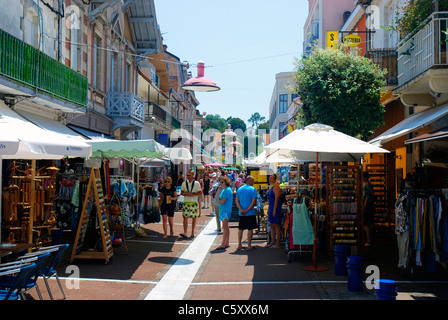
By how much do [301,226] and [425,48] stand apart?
5.17 meters

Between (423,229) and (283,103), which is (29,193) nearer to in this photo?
(423,229)

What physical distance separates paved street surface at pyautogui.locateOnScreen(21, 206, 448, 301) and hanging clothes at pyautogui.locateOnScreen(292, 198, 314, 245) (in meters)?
0.50

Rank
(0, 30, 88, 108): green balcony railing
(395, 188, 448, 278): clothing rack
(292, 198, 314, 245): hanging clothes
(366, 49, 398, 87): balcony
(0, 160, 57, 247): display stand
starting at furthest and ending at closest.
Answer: (366, 49, 398, 87): balcony, (0, 30, 88, 108): green balcony railing, (0, 160, 57, 247): display stand, (292, 198, 314, 245): hanging clothes, (395, 188, 448, 278): clothing rack

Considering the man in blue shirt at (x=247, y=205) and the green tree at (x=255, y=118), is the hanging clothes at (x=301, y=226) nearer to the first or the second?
the man in blue shirt at (x=247, y=205)

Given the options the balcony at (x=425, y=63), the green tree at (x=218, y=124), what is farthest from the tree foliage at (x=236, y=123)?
the balcony at (x=425, y=63)

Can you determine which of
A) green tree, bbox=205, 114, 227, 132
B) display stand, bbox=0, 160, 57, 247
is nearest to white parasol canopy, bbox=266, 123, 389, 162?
display stand, bbox=0, 160, 57, 247

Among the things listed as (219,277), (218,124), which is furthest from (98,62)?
(218,124)

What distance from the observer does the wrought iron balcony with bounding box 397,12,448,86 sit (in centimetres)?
1052

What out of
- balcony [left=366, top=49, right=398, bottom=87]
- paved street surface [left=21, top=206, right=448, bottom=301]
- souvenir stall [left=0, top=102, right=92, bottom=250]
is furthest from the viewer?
balcony [left=366, top=49, right=398, bottom=87]

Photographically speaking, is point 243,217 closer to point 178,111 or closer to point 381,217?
point 381,217

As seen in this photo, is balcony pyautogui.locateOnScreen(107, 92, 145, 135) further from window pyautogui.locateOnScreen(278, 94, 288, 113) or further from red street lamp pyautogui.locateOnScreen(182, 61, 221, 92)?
window pyautogui.locateOnScreen(278, 94, 288, 113)

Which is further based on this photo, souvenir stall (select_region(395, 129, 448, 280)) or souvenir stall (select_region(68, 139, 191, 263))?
souvenir stall (select_region(68, 139, 191, 263))

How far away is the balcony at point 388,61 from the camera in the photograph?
48.9 ft
